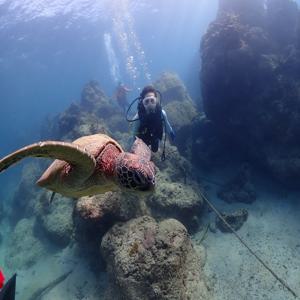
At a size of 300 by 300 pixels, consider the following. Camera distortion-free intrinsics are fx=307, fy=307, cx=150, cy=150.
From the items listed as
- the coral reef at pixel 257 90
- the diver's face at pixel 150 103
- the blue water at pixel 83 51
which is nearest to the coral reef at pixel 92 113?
the blue water at pixel 83 51

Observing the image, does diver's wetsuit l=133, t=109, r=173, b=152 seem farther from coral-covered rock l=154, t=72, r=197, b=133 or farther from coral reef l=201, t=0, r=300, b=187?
coral-covered rock l=154, t=72, r=197, b=133

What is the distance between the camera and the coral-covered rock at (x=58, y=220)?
8875mm

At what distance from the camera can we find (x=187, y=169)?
8.66 metres

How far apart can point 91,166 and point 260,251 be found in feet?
14.7

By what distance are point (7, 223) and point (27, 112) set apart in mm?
110669

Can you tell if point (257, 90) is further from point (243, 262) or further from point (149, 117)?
point (243, 262)

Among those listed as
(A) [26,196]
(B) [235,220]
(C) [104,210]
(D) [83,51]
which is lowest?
(D) [83,51]

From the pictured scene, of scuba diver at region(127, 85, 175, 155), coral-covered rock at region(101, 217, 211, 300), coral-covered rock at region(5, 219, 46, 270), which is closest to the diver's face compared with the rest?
scuba diver at region(127, 85, 175, 155)

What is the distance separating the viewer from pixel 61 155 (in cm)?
280

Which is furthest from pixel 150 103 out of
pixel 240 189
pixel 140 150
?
pixel 240 189

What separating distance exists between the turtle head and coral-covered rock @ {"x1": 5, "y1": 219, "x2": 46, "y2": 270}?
7353 mm

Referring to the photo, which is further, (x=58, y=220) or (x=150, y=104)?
(x=58, y=220)

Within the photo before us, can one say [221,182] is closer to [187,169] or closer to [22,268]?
[187,169]

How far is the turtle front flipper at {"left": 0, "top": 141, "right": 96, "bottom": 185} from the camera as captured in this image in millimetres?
2359
